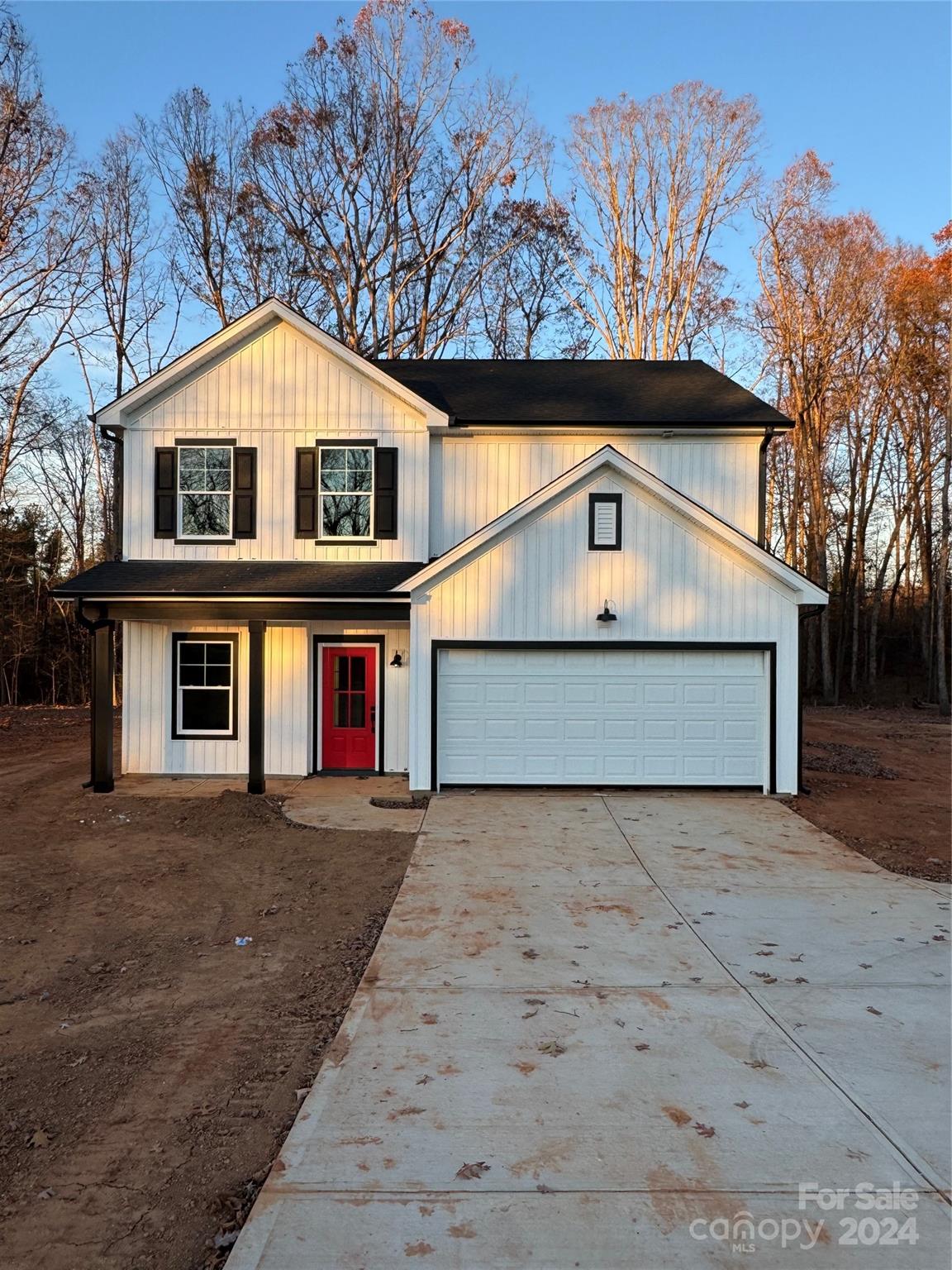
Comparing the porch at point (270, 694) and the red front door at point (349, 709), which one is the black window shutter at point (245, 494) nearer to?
the porch at point (270, 694)

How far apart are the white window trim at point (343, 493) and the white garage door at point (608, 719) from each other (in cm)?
281

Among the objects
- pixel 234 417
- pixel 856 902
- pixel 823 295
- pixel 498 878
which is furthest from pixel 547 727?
pixel 823 295

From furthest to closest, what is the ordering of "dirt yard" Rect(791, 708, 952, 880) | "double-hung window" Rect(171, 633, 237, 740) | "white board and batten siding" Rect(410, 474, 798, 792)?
"double-hung window" Rect(171, 633, 237, 740), "white board and batten siding" Rect(410, 474, 798, 792), "dirt yard" Rect(791, 708, 952, 880)

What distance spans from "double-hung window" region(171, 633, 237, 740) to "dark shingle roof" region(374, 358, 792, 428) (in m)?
5.59

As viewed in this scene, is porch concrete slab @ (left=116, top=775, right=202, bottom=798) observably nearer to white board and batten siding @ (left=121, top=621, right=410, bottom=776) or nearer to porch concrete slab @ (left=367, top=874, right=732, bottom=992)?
white board and batten siding @ (left=121, top=621, right=410, bottom=776)

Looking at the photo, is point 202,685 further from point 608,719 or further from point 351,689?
point 608,719

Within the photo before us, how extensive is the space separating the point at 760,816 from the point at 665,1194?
7.62 m

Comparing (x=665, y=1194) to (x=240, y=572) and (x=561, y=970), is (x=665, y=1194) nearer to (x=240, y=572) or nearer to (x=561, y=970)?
(x=561, y=970)

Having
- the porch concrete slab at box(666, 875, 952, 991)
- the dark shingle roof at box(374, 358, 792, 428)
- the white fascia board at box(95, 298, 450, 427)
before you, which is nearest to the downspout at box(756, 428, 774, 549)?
the dark shingle roof at box(374, 358, 792, 428)

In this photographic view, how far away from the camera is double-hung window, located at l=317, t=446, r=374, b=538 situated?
42.3 feet

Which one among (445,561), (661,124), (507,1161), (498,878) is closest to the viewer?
(507,1161)

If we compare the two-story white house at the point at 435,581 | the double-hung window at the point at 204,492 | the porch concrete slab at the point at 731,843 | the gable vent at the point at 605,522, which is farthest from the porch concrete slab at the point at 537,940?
the double-hung window at the point at 204,492

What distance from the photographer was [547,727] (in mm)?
11461

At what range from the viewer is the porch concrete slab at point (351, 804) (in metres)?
9.61
